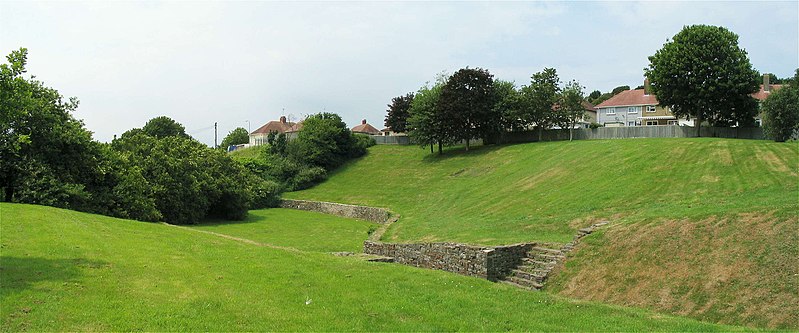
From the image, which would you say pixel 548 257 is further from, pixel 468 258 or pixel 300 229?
pixel 300 229

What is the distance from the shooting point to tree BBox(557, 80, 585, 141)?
71.4 metres

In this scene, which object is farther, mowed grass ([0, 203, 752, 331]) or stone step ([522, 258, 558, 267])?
stone step ([522, 258, 558, 267])

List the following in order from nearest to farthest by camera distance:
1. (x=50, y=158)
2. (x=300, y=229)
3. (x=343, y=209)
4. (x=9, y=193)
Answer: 1. (x=9, y=193)
2. (x=50, y=158)
3. (x=300, y=229)
4. (x=343, y=209)

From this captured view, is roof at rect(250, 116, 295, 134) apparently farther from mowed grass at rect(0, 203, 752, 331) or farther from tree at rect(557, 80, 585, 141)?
mowed grass at rect(0, 203, 752, 331)

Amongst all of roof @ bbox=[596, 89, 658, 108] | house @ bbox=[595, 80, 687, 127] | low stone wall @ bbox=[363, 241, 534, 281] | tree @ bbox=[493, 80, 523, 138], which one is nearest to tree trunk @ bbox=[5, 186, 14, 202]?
low stone wall @ bbox=[363, 241, 534, 281]

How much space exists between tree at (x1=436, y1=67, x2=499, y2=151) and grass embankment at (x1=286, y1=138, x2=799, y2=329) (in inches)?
122

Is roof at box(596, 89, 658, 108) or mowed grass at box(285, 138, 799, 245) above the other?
roof at box(596, 89, 658, 108)

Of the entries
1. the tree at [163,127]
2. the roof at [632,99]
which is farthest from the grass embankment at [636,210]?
the tree at [163,127]

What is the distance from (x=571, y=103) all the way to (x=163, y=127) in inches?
3440

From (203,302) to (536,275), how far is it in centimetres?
1138

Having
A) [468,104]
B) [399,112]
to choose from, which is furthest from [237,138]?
[468,104]

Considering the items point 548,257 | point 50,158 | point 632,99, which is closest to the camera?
point 548,257

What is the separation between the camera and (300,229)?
49531 millimetres

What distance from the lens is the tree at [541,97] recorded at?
2852 inches
